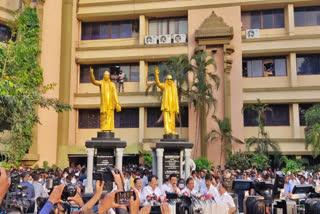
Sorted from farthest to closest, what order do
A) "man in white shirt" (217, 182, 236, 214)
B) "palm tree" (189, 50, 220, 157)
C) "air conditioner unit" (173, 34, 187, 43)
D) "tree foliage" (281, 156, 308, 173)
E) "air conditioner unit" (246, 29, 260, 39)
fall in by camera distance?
"air conditioner unit" (173, 34, 187, 43), "air conditioner unit" (246, 29, 260, 39), "palm tree" (189, 50, 220, 157), "tree foliage" (281, 156, 308, 173), "man in white shirt" (217, 182, 236, 214)

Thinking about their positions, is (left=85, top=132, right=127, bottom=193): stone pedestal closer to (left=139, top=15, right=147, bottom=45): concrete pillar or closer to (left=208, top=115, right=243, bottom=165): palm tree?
(left=208, top=115, right=243, bottom=165): palm tree

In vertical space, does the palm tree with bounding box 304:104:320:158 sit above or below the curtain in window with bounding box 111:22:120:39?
below

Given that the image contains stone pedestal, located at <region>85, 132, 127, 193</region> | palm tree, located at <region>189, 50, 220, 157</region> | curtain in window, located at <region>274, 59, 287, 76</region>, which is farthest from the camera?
curtain in window, located at <region>274, 59, 287, 76</region>

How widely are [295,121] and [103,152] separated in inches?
558

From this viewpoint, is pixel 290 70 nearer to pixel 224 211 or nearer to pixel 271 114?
pixel 271 114

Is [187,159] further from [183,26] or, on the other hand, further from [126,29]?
[126,29]

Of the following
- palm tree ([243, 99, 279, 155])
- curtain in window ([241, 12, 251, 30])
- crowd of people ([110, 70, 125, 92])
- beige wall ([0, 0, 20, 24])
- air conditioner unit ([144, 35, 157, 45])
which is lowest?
palm tree ([243, 99, 279, 155])

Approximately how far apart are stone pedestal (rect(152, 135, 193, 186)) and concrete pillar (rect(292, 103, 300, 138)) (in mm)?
11300

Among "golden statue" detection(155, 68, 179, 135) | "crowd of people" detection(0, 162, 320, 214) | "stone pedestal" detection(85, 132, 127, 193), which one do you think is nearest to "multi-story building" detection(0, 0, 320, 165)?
"golden statue" detection(155, 68, 179, 135)

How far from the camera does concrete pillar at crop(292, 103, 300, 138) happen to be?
2214 cm

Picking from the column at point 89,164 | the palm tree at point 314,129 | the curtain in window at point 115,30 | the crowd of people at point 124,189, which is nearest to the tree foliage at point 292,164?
the palm tree at point 314,129

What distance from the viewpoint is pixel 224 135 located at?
21.4 metres

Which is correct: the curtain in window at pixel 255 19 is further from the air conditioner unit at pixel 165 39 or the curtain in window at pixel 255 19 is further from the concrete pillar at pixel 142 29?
the concrete pillar at pixel 142 29

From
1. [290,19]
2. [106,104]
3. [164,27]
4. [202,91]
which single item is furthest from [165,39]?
[106,104]
